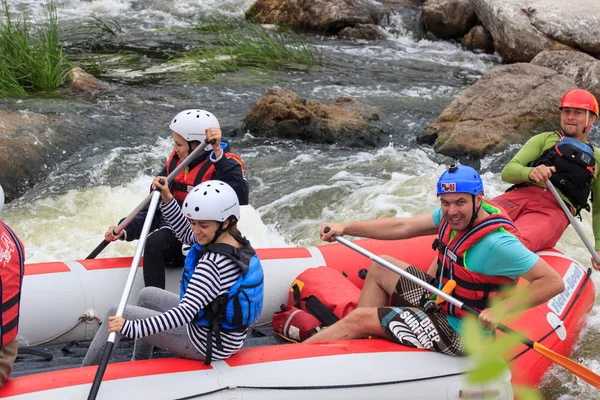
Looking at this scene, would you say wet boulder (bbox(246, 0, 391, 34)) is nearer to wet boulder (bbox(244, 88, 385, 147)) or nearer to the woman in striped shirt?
wet boulder (bbox(244, 88, 385, 147))

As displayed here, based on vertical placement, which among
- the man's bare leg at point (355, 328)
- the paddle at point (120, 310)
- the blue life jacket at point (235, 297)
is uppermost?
the blue life jacket at point (235, 297)

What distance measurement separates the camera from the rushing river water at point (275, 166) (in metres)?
6.54

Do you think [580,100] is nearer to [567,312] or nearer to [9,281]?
[567,312]

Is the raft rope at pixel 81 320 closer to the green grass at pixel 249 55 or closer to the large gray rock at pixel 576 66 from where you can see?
the green grass at pixel 249 55

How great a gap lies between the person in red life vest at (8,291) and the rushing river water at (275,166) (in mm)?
2789

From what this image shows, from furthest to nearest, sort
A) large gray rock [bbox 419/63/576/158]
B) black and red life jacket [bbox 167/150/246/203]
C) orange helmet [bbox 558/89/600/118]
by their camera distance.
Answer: large gray rock [bbox 419/63/576/158] < orange helmet [bbox 558/89/600/118] < black and red life jacket [bbox 167/150/246/203]

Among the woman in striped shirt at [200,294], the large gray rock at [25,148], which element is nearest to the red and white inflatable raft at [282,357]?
the woman in striped shirt at [200,294]

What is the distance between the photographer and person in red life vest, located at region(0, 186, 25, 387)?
3.14m

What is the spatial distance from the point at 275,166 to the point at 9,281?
4.90 m

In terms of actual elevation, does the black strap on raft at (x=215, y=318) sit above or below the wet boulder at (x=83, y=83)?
above

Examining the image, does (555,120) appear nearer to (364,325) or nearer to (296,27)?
(364,325)

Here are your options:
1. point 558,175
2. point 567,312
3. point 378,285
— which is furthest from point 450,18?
point 378,285

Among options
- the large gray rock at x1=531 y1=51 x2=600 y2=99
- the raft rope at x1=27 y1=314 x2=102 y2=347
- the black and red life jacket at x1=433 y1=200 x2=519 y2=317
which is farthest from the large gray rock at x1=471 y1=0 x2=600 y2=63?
the raft rope at x1=27 y1=314 x2=102 y2=347

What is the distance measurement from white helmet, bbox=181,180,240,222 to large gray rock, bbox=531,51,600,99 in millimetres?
6630
